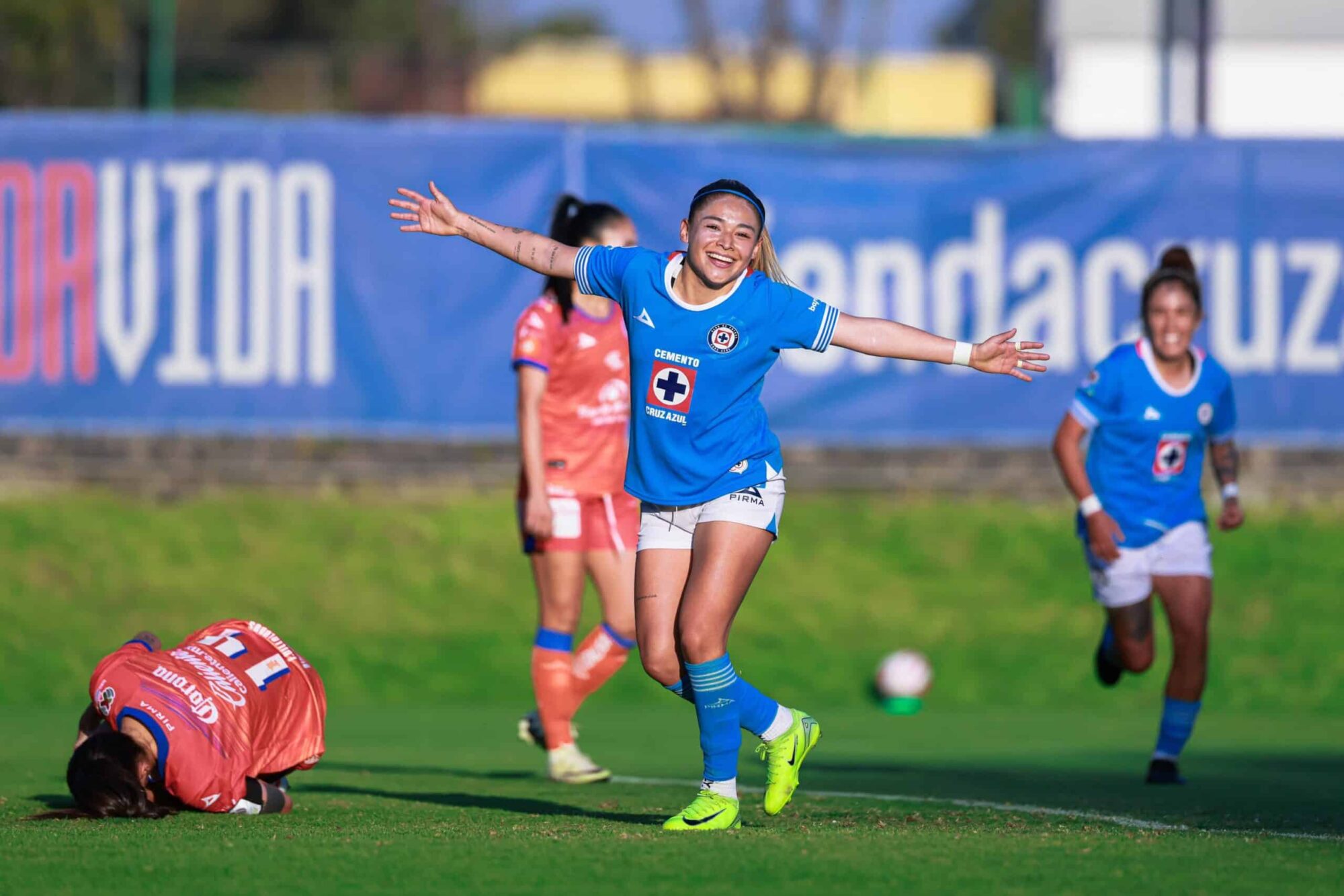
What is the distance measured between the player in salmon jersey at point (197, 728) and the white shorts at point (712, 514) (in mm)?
1516

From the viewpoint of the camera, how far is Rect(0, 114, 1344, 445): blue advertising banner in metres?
14.2

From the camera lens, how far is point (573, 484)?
886 centimetres

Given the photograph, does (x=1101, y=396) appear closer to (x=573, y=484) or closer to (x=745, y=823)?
(x=573, y=484)

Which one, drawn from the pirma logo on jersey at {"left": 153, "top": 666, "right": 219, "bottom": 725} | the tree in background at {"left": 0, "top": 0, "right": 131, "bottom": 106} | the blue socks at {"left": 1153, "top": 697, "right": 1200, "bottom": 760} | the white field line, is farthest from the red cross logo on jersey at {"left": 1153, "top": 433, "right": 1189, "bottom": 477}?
the tree in background at {"left": 0, "top": 0, "right": 131, "bottom": 106}

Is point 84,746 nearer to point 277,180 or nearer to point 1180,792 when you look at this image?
point 1180,792

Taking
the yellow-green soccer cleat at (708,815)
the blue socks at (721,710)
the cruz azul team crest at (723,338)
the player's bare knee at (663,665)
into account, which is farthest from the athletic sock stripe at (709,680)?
the cruz azul team crest at (723,338)

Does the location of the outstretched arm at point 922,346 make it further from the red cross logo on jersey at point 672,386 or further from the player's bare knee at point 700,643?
the player's bare knee at point 700,643

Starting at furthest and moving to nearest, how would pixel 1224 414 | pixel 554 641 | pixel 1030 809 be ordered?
1. pixel 1224 414
2. pixel 554 641
3. pixel 1030 809

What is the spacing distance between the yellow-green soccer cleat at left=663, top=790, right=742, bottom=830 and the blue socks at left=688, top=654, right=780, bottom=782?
0.29 ft

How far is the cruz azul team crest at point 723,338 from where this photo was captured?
251 inches

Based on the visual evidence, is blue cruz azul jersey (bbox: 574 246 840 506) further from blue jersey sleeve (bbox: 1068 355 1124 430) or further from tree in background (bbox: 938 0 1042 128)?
tree in background (bbox: 938 0 1042 128)

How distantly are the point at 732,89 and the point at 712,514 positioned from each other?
2711 centimetres

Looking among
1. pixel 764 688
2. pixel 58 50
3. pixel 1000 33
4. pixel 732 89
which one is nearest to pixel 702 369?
pixel 764 688

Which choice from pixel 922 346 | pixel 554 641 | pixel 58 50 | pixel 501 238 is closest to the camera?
pixel 922 346
